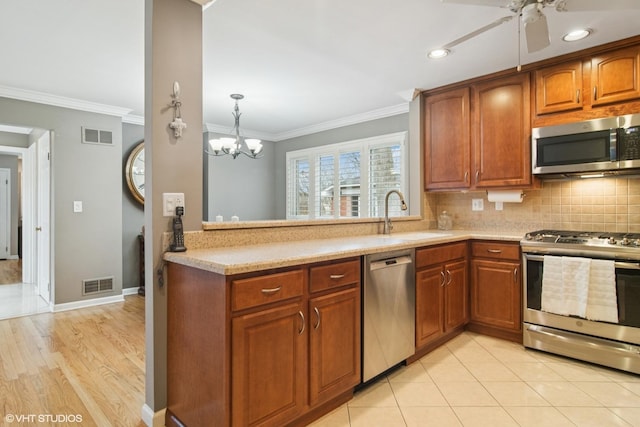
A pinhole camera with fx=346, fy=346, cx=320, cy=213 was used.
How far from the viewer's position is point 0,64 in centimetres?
→ 303

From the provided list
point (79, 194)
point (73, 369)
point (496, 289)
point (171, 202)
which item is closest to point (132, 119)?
point (79, 194)

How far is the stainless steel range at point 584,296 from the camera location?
2316 millimetres

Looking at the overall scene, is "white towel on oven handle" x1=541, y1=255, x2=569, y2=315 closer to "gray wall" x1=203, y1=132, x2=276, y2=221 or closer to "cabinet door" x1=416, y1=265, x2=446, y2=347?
"cabinet door" x1=416, y1=265, x2=446, y2=347

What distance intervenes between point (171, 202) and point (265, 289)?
0.74m

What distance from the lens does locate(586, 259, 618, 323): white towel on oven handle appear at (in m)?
2.35

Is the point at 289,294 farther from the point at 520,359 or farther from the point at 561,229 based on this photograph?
the point at 561,229

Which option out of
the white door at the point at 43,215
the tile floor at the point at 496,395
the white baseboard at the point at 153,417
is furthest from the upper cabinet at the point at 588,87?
the white door at the point at 43,215

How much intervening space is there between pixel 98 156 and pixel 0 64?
132 cm

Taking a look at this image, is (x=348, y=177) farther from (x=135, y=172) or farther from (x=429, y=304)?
(x=135, y=172)

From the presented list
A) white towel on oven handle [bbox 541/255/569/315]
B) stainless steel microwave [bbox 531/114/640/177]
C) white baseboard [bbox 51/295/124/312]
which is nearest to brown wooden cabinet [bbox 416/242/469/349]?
white towel on oven handle [bbox 541/255/569/315]

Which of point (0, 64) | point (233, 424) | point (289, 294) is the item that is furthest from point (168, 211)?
point (0, 64)

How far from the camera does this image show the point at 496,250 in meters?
2.98

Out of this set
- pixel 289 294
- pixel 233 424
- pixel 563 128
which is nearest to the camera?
pixel 233 424

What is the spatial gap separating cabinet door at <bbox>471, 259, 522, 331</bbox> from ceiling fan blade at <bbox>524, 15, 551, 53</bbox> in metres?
1.70
